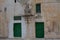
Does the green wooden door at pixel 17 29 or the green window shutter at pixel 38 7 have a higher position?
the green window shutter at pixel 38 7

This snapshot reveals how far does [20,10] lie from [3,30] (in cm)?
34

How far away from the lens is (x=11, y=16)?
2271 mm

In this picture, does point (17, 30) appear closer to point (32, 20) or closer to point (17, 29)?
point (17, 29)

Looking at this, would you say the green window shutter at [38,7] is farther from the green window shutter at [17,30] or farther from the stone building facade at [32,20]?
the green window shutter at [17,30]

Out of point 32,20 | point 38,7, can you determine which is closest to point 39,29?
point 32,20

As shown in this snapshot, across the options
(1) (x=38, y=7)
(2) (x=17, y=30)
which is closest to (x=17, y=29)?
(2) (x=17, y=30)

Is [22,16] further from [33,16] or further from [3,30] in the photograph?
[3,30]

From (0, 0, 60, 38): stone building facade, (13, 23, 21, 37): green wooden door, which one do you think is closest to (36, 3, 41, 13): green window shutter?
(0, 0, 60, 38): stone building facade

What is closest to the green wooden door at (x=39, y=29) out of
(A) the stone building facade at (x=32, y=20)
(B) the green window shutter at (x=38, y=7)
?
(A) the stone building facade at (x=32, y=20)

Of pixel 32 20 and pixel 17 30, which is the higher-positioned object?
pixel 32 20

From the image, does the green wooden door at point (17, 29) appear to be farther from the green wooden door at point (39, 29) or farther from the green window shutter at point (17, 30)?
the green wooden door at point (39, 29)

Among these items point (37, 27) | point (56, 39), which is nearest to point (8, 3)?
point (37, 27)

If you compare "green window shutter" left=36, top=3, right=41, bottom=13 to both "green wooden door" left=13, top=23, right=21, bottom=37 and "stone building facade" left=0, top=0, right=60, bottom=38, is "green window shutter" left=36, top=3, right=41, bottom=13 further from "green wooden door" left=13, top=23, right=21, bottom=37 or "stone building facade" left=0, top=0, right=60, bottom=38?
"green wooden door" left=13, top=23, right=21, bottom=37

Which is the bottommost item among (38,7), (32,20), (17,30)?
(17,30)
